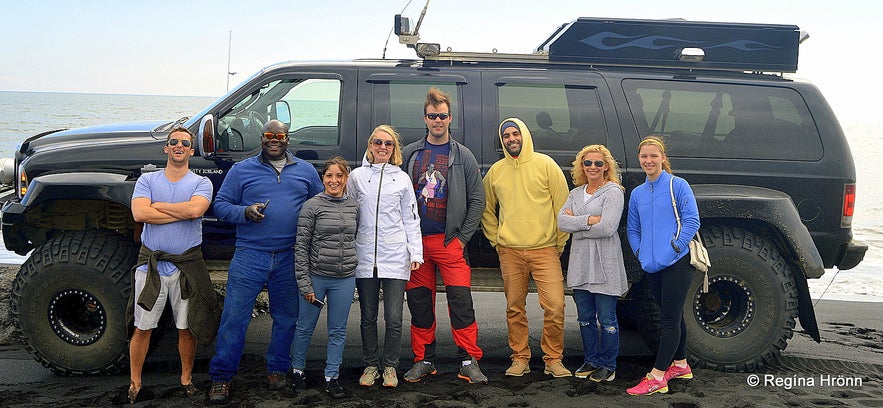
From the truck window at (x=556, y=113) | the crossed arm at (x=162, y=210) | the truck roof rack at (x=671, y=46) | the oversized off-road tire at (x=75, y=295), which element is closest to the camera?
the crossed arm at (x=162, y=210)

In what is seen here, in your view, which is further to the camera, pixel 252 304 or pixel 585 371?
pixel 585 371

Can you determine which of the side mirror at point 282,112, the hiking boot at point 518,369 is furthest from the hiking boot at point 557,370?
the side mirror at point 282,112

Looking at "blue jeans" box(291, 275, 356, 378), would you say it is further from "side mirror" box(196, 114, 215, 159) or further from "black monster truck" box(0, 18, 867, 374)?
"side mirror" box(196, 114, 215, 159)

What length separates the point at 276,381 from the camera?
4.70 meters

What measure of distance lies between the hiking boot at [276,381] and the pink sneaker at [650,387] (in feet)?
6.91

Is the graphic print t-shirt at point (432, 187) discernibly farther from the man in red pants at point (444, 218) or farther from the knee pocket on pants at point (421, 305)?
the knee pocket on pants at point (421, 305)

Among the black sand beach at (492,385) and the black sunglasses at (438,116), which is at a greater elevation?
the black sunglasses at (438,116)

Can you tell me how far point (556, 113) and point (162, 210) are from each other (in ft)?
8.57

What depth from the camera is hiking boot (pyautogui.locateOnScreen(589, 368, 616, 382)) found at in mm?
4973

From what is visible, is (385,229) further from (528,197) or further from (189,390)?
(189,390)

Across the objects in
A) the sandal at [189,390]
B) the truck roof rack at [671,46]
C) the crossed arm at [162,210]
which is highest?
the truck roof rack at [671,46]

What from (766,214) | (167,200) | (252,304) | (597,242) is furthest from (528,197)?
(167,200)

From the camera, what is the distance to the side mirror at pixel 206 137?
15.7ft

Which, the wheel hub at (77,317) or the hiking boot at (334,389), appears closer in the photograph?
the hiking boot at (334,389)
